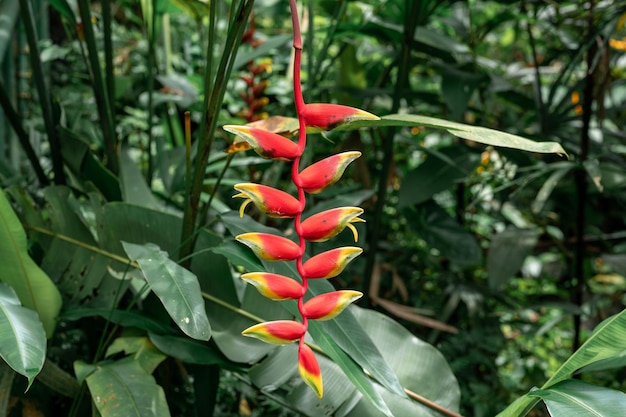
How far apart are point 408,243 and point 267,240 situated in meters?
1.24

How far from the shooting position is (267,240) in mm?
568

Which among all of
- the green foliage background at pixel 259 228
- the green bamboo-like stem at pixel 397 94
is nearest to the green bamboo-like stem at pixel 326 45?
the green foliage background at pixel 259 228

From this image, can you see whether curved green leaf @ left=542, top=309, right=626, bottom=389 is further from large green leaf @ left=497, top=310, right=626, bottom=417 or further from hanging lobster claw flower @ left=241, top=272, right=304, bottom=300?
hanging lobster claw flower @ left=241, top=272, right=304, bottom=300

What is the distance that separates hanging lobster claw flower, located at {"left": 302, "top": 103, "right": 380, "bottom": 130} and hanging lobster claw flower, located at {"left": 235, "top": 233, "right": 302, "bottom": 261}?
11 cm

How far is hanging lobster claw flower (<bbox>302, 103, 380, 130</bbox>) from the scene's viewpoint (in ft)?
1.95

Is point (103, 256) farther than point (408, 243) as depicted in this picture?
No

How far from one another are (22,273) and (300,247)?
478 mm

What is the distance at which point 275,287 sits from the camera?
548 mm

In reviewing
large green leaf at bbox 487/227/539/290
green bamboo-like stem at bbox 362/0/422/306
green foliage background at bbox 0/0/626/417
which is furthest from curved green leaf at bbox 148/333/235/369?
large green leaf at bbox 487/227/539/290

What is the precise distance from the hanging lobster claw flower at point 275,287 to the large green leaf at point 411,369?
35 cm

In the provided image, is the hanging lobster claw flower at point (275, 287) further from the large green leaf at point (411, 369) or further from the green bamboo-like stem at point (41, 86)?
the green bamboo-like stem at point (41, 86)

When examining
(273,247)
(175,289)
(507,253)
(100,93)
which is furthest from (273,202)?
(507,253)

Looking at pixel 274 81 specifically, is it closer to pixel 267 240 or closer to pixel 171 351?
pixel 171 351

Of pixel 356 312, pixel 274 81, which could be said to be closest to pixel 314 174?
pixel 356 312
